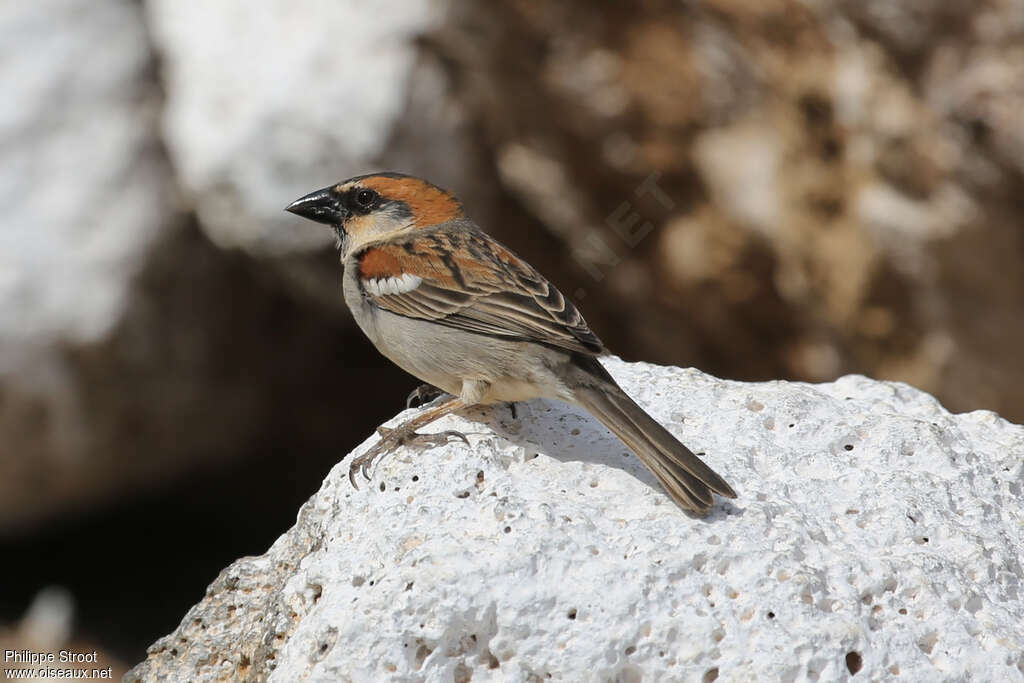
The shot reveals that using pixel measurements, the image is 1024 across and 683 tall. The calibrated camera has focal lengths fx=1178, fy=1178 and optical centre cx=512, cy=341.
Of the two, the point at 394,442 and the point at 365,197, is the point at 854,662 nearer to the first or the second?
the point at 394,442

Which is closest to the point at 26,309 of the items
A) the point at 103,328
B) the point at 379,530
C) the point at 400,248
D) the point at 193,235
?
the point at 103,328

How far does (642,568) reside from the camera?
10.5 feet

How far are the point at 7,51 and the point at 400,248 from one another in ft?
15.5

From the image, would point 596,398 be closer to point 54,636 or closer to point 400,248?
point 400,248

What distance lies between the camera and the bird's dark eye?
4902 millimetres

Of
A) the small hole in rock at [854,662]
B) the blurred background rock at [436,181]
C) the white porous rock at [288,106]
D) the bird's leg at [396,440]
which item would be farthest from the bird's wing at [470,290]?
the blurred background rock at [436,181]

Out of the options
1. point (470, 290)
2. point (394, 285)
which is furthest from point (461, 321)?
point (394, 285)

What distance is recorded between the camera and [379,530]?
11.1 ft

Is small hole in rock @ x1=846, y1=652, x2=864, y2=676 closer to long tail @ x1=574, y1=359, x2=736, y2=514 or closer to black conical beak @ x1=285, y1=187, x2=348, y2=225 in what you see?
long tail @ x1=574, y1=359, x2=736, y2=514

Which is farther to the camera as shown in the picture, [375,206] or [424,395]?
[375,206]

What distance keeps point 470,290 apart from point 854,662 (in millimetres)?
1895

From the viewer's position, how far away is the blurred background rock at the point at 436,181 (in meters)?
6.75

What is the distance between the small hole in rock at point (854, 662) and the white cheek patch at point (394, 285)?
6.69 ft

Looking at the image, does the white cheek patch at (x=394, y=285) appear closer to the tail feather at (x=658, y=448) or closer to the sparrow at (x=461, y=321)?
the sparrow at (x=461, y=321)
